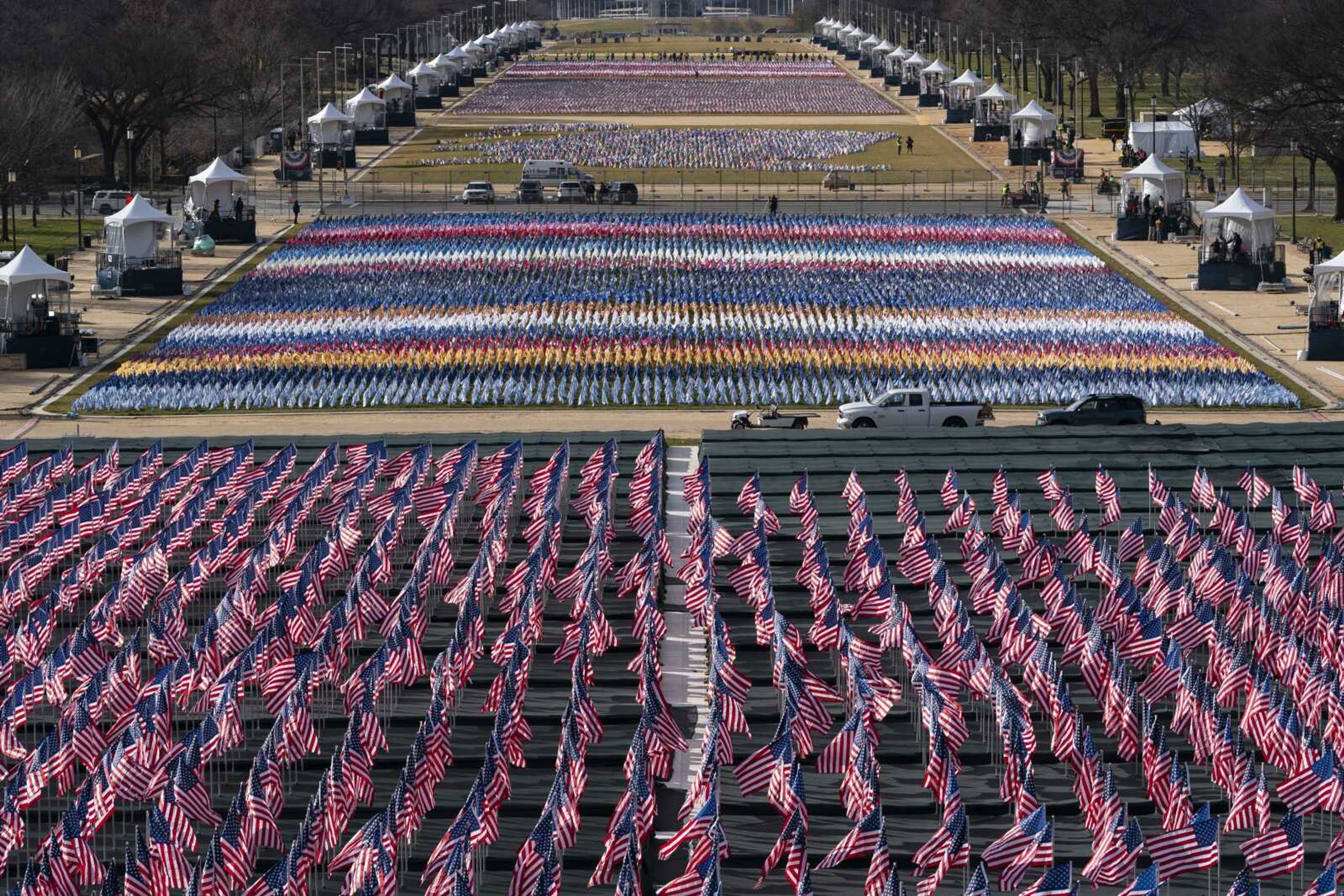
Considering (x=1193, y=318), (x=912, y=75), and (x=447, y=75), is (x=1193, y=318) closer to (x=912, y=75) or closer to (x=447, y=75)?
(x=912, y=75)

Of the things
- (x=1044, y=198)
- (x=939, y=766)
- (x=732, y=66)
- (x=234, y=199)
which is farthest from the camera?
(x=732, y=66)

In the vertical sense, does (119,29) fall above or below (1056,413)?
above

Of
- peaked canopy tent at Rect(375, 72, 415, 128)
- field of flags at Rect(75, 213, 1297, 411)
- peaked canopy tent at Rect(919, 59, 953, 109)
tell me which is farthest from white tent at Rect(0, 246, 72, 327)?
peaked canopy tent at Rect(919, 59, 953, 109)

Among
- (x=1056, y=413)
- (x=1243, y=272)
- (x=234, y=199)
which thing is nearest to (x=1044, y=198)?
(x=1243, y=272)

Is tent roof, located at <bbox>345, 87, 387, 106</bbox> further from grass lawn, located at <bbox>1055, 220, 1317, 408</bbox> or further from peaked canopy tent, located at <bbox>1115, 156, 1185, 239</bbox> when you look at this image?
peaked canopy tent, located at <bbox>1115, 156, 1185, 239</bbox>

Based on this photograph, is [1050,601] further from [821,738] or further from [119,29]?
[119,29]

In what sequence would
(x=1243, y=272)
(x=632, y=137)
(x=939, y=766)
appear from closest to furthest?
(x=939, y=766)
(x=1243, y=272)
(x=632, y=137)

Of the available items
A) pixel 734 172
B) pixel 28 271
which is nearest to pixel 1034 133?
pixel 734 172
